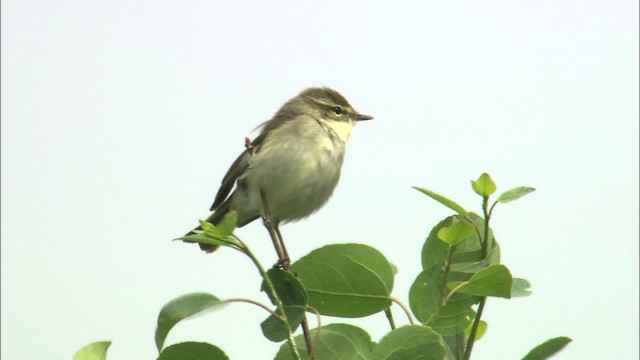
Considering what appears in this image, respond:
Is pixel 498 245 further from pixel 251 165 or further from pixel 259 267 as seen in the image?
pixel 251 165

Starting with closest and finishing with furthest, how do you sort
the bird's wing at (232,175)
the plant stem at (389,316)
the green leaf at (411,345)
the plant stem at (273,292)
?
the green leaf at (411,345), the plant stem at (273,292), the plant stem at (389,316), the bird's wing at (232,175)

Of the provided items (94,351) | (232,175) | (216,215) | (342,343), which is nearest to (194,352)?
(94,351)

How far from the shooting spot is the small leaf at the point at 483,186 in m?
2.06

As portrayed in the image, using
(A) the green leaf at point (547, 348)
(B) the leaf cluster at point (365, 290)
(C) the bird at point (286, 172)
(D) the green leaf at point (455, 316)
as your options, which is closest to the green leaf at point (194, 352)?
(B) the leaf cluster at point (365, 290)

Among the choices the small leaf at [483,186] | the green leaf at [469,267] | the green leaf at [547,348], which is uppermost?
the small leaf at [483,186]

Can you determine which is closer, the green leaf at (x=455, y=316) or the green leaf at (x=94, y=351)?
the green leaf at (x=94, y=351)

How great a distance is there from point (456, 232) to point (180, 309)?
655mm

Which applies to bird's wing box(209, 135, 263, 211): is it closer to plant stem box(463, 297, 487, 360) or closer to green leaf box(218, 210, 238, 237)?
green leaf box(218, 210, 238, 237)

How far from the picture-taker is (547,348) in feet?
6.04

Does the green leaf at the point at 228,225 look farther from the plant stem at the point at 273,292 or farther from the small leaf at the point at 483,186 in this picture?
the small leaf at the point at 483,186

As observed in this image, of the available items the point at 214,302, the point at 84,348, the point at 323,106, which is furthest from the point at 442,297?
the point at 323,106

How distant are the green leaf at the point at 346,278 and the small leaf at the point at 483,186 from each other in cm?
28

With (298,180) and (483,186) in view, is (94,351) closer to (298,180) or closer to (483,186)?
(483,186)

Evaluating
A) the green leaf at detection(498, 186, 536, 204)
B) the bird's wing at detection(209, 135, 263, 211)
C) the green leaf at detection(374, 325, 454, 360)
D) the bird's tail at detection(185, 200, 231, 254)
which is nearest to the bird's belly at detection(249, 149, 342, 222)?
the bird's wing at detection(209, 135, 263, 211)
